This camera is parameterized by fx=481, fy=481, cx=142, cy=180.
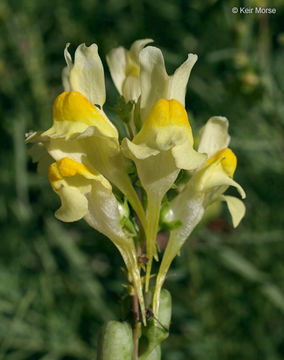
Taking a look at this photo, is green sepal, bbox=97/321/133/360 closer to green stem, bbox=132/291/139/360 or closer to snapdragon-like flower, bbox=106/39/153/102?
green stem, bbox=132/291/139/360

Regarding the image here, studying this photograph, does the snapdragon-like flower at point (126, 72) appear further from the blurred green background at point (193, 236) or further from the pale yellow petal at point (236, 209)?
the blurred green background at point (193, 236)

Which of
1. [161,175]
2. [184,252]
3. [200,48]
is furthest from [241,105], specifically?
[161,175]

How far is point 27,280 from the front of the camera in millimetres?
1639

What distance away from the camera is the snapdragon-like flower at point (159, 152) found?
2.18 feet

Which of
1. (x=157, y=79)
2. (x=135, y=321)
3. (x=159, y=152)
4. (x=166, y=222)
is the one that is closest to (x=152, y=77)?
(x=157, y=79)

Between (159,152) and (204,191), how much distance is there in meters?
0.14

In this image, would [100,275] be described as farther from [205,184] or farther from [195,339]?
[205,184]

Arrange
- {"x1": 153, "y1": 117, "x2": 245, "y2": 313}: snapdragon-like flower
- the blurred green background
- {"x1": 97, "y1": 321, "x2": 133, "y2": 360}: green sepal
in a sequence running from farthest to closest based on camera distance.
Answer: the blurred green background → {"x1": 153, "y1": 117, "x2": 245, "y2": 313}: snapdragon-like flower → {"x1": 97, "y1": 321, "x2": 133, "y2": 360}: green sepal

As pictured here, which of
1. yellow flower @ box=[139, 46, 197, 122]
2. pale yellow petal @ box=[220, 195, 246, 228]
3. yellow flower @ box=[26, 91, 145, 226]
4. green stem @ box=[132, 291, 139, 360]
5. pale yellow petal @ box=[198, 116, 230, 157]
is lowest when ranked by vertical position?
green stem @ box=[132, 291, 139, 360]

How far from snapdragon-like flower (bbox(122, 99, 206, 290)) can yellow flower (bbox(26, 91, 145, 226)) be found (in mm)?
28

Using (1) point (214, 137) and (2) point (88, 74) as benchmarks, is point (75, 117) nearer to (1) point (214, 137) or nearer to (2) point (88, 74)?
(2) point (88, 74)

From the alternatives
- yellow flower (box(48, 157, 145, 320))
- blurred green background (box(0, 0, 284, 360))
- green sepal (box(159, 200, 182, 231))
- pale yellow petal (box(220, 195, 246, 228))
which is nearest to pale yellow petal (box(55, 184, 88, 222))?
yellow flower (box(48, 157, 145, 320))

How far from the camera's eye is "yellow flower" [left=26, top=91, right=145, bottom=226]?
0.71m

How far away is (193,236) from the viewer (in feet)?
5.12
